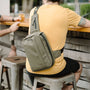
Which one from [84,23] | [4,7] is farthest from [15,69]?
[4,7]

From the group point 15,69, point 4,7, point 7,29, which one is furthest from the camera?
point 4,7

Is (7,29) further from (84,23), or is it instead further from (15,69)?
(84,23)

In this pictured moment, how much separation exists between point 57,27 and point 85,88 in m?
1.00

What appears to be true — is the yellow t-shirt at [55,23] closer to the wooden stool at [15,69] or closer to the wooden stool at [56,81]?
the wooden stool at [56,81]

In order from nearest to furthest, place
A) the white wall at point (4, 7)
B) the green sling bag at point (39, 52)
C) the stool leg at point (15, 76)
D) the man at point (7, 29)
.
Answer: the green sling bag at point (39, 52) < the stool leg at point (15, 76) < the man at point (7, 29) < the white wall at point (4, 7)

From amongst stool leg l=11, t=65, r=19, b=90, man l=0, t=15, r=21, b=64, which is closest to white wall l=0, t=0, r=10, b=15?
man l=0, t=15, r=21, b=64

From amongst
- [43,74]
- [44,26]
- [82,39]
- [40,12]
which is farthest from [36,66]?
[82,39]

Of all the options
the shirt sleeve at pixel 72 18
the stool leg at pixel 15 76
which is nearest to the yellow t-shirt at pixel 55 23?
the shirt sleeve at pixel 72 18

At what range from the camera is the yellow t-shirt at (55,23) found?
6.24ft

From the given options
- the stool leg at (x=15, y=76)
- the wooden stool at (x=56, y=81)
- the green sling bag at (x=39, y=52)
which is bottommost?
the stool leg at (x=15, y=76)

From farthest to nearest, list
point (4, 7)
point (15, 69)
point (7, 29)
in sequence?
point (4, 7)
point (7, 29)
point (15, 69)

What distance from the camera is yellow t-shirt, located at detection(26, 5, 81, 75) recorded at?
1.90 metres

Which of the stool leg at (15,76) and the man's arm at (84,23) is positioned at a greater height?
the man's arm at (84,23)

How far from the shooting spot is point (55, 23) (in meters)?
1.90
